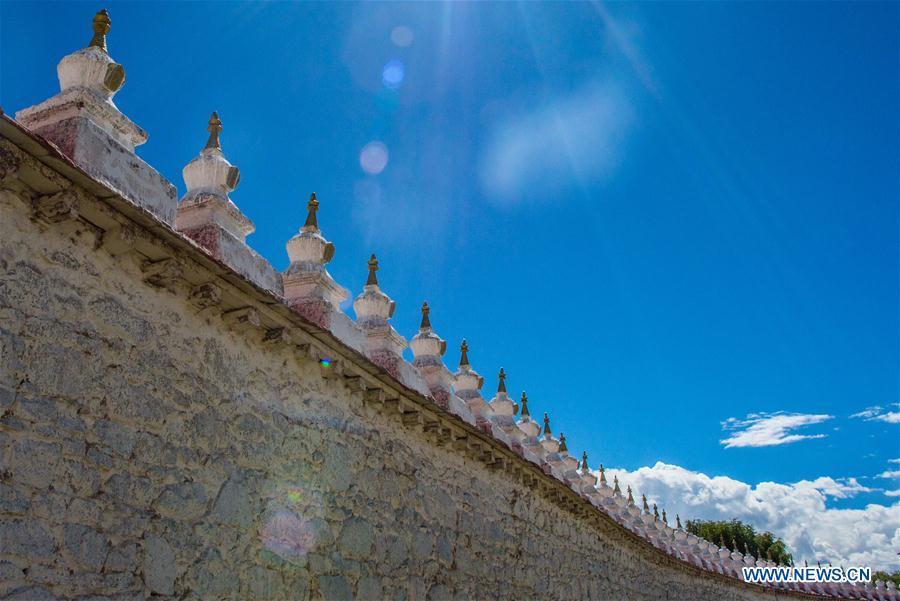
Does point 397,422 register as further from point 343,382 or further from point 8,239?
point 8,239

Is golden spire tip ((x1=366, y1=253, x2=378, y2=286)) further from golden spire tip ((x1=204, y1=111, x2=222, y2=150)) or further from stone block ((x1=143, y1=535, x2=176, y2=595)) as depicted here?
stone block ((x1=143, y1=535, x2=176, y2=595))

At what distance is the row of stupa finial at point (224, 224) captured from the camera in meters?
3.81

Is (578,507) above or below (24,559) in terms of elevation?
above

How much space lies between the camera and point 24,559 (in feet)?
10.3

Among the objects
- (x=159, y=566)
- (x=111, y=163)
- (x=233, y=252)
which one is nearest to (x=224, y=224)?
(x=233, y=252)

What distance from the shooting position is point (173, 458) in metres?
3.99

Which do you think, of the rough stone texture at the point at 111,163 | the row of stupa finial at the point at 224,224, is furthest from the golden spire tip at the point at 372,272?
the rough stone texture at the point at 111,163

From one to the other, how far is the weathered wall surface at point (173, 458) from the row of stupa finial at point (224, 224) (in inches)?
15.4

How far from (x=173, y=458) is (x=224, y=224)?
1551 mm

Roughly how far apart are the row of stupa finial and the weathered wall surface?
15.4 inches

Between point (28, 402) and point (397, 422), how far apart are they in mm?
3572

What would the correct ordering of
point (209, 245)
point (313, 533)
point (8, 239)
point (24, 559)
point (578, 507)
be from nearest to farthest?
point (24, 559), point (8, 239), point (209, 245), point (313, 533), point (578, 507)

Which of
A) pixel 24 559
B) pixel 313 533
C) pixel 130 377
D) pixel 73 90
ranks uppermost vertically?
pixel 73 90

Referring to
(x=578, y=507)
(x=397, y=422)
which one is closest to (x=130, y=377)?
(x=397, y=422)
